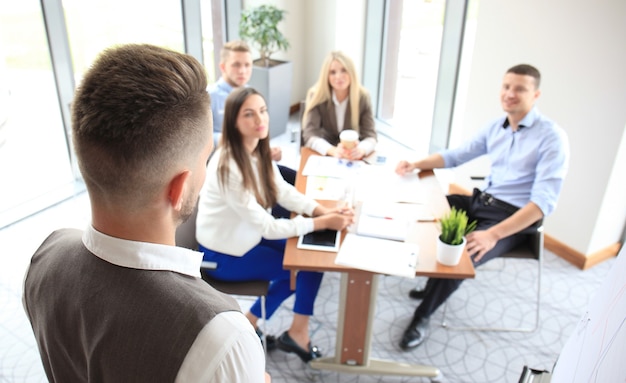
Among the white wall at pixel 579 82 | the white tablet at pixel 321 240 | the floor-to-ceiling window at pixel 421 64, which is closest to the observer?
the white tablet at pixel 321 240

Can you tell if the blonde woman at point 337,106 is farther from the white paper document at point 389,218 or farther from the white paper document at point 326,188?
the white paper document at point 389,218

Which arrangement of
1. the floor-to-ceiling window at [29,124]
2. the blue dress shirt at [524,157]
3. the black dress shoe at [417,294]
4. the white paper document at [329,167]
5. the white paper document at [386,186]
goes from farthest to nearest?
the floor-to-ceiling window at [29,124] → the black dress shoe at [417,294] → the white paper document at [329,167] → the blue dress shirt at [524,157] → the white paper document at [386,186]

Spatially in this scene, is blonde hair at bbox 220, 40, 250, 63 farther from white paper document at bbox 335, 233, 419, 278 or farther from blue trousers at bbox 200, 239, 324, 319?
white paper document at bbox 335, 233, 419, 278

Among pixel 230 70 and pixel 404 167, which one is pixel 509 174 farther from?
pixel 230 70

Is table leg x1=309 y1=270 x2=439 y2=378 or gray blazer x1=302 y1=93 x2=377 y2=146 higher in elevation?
gray blazer x1=302 y1=93 x2=377 y2=146

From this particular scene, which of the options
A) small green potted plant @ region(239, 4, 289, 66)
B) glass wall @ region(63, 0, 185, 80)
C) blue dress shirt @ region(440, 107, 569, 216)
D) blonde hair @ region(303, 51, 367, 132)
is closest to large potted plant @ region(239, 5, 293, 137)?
small green potted plant @ region(239, 4, 289, 66)

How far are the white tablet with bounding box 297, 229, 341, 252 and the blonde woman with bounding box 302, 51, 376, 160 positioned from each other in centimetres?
120

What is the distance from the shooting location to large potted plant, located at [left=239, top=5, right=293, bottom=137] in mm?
4613

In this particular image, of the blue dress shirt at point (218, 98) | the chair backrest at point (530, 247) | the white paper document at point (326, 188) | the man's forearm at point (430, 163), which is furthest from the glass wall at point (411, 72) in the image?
the white paper document at point (326, 188)

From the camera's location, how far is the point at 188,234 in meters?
2.30

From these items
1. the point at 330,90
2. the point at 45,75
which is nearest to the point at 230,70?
the point at 330,90

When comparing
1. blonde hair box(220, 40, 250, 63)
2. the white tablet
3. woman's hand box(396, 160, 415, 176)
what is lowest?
the white tablet

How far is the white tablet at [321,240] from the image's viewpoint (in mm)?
2064

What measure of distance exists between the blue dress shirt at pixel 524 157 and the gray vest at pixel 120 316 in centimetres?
212
